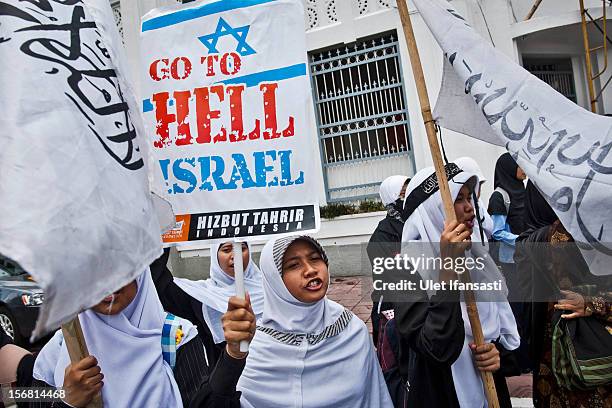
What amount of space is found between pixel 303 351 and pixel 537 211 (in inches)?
58.5

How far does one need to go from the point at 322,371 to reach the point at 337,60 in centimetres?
630

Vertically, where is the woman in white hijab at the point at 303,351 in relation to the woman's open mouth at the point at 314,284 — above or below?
below

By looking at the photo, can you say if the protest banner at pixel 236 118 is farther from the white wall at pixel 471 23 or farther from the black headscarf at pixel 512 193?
the white wall at pixel 471 23

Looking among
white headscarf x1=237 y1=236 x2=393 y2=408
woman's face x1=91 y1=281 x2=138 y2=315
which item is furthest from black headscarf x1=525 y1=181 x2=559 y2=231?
woman's face x1=91 y1=281 x2=138 y2=315

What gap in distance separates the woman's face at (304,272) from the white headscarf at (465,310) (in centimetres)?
40

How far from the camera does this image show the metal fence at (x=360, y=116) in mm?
7465

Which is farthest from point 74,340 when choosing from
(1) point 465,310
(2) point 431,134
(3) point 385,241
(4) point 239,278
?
(3) point 385,241

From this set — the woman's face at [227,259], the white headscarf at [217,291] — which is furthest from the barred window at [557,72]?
the woman's face at [227,259]

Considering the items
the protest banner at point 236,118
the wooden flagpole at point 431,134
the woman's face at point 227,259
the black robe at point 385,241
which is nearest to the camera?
the protest banner at point 236,118

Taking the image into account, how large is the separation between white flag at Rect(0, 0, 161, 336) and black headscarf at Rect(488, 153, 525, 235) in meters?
3.75

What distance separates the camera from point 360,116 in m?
7.63

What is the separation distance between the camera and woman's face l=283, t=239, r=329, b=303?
212cm

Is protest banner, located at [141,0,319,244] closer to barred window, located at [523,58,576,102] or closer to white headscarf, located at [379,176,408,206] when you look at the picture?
white headscarf, located at [379,176,408,206]

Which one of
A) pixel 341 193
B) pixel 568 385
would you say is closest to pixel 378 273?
pixel 568 385
